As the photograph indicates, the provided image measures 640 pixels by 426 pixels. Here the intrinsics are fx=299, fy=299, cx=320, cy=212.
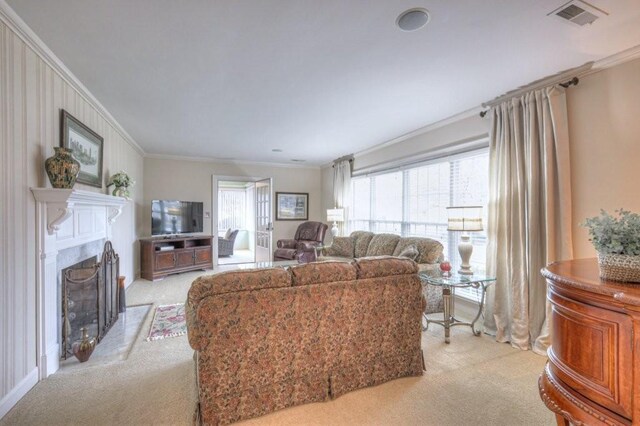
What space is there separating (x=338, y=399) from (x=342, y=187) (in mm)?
4999

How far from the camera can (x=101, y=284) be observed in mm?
3119

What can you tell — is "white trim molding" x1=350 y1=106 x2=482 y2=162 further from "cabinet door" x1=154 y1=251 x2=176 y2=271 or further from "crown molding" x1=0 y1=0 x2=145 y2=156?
"cabinet door" x1=154 y1=251 x2=176 y2=271

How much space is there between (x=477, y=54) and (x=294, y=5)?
1.53m

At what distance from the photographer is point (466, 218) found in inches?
126

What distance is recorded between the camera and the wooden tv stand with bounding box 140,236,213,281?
18.5ft

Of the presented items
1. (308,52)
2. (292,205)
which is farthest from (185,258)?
(308,52)

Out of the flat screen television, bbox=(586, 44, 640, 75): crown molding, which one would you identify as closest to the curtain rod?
bbox=(586, 44, 640, 75): crown molding

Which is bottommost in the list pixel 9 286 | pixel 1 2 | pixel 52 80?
pixel 9 286

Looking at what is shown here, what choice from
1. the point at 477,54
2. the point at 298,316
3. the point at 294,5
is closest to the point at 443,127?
the point at 477,54

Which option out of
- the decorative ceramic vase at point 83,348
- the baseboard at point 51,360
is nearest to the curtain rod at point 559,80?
the decorative ceramic vase at point 83,348

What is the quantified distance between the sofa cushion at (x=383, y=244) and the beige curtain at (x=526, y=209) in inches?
59.2

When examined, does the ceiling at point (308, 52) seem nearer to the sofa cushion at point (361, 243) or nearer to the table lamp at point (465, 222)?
the table lamp at point (465, 222)

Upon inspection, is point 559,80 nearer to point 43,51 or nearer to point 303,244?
point 43,51

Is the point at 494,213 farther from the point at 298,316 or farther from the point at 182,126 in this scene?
the point at 182,126
